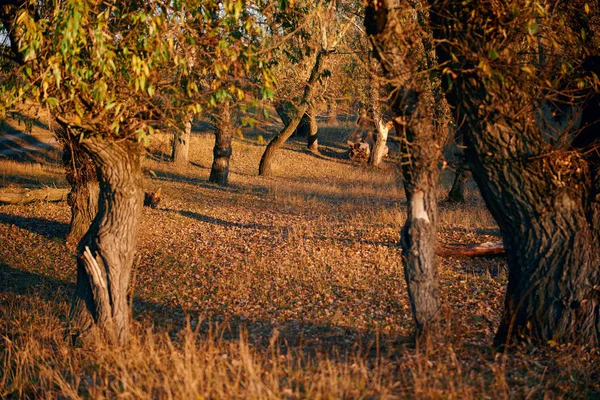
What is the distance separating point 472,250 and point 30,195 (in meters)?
12.7

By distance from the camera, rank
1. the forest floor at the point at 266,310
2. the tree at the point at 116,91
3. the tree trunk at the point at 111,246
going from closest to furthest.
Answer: the forest floor at the point at 266,310 < the tree at the point at 116,91 < the tree trunk at the point at 111,246

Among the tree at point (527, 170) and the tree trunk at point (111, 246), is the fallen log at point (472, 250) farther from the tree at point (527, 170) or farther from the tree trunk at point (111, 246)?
the tree trunk at point (111, 246)

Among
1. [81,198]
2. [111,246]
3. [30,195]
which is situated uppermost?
[111,246]

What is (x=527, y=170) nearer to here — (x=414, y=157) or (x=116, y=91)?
(x=414, y=157)

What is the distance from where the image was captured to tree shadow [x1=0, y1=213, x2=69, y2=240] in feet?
46.7

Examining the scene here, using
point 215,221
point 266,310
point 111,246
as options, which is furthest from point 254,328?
point 215,221

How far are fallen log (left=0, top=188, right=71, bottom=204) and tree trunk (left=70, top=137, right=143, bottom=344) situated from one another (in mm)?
10795

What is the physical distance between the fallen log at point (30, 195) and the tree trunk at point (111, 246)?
10.8 metres

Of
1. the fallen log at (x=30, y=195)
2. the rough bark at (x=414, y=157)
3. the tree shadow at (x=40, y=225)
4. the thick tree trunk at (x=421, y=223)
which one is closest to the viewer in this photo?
the rough bark at (x=414, y=157)

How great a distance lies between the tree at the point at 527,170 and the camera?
19.9 ft

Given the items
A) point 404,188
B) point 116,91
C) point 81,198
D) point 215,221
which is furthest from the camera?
point 215,221

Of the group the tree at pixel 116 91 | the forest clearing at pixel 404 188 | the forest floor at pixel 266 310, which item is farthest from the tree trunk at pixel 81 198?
the tree at pixel 116 91

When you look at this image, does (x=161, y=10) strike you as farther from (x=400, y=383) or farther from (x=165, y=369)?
(x=400, y=383)

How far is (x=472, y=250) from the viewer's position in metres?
11.9
